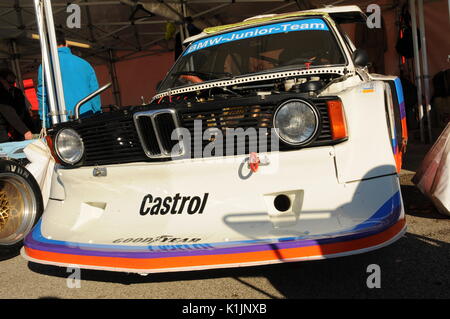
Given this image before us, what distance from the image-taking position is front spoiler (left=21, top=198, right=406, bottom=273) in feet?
6.18

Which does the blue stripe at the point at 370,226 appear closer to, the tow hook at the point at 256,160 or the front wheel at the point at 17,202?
the tow hook at the point at 256,160

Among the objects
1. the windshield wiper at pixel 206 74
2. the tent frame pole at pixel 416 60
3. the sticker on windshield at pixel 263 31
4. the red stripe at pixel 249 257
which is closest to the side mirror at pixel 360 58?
the sticker on windshield at pixel 263 31

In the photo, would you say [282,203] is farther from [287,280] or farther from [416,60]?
[416,60]

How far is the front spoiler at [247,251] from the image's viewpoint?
1.88 m

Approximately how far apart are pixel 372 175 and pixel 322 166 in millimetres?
247

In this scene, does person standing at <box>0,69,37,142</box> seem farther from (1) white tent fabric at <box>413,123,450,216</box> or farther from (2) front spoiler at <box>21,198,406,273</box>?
(1) white tent fabric at <box>413,123,450,216</box>

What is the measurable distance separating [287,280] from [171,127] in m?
1.04

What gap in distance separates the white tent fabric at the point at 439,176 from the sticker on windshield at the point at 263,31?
1302mm

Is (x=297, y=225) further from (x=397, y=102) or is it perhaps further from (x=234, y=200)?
(x=397, y=102)

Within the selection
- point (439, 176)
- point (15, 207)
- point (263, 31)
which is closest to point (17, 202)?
point (15, 207)

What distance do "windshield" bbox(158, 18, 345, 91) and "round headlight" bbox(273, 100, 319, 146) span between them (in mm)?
904

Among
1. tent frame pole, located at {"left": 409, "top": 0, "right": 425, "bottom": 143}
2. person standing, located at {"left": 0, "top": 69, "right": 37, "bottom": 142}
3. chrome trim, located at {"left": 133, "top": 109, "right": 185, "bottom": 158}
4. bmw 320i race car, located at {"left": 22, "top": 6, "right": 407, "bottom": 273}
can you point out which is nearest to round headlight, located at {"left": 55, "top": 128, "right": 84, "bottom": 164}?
bmw 320i race car, located at {"left": 22, "top": 6, "right": 407, "bottom": 273}

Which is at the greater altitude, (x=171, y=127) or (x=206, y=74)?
(x=206, y=74)

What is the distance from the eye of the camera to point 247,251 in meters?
1.94
